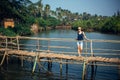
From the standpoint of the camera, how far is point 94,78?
20.6m

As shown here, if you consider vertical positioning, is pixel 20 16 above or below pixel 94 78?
above

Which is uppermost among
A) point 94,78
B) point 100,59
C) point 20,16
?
point 20,16

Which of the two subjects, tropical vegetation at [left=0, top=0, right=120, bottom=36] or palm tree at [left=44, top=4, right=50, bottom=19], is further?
palm tree at [left=44, top=4, right=50, bottom=19]

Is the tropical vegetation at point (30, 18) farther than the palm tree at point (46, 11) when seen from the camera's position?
No

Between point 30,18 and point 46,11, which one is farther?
point 46,11

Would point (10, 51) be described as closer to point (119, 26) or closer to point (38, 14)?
point (119, 26)

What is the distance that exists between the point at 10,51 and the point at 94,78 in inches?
290

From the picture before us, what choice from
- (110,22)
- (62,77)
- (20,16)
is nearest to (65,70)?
(62,77)

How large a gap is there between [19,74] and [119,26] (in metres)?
62.8

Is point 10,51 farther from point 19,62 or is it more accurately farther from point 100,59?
point 100,59

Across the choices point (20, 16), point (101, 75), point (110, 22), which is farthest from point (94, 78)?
point (110, 22)

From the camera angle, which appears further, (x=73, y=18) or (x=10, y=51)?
(x=73, y=18)

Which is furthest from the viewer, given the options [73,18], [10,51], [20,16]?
[73,18]

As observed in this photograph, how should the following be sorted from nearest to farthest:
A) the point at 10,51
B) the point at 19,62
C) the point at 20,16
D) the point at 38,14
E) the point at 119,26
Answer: the point at 10,51 < the point at 19,62 < the point at 20,16 < the point at 119,26 < the point at 38,14
